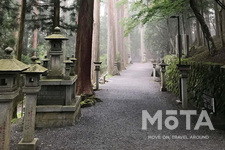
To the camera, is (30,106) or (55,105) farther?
(55,105)

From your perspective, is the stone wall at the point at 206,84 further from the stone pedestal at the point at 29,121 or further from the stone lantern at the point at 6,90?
the stone lantern at the point at 6,90

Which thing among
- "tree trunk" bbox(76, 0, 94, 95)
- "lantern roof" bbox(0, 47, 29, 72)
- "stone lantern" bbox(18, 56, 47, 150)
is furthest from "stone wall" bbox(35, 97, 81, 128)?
"tree trunk" bbox(76, 0, 94, 95)

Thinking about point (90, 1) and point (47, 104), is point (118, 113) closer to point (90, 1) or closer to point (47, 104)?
point (47, 104)

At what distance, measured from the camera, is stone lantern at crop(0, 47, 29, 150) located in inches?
84.4

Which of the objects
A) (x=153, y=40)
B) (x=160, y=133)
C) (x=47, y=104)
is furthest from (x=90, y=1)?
(x=153, y=40)

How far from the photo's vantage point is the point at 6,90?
2.16 metres

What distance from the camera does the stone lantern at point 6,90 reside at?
214 cm

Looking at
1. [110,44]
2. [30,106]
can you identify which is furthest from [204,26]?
[110,44]

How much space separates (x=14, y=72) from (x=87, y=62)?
468cm

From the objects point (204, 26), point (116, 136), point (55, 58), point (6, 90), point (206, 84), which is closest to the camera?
point (6, 90)

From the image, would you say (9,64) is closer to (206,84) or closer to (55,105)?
(55,105)

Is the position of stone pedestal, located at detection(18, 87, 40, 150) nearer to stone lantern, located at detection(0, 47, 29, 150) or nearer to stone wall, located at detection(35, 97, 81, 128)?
stone lantern, located at detection(0, 47, 29, 150)

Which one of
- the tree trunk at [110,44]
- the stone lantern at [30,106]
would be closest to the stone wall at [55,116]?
the stone lantern at [30,106]

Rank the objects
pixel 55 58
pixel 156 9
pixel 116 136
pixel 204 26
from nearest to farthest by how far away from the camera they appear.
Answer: pixel 116 136
pixel 55 58
pixel 204 26
pixel 156 9
